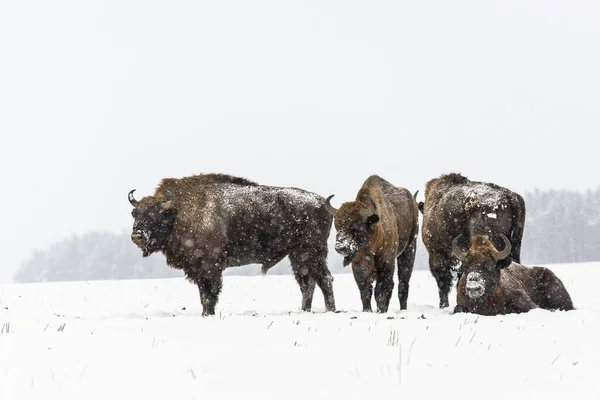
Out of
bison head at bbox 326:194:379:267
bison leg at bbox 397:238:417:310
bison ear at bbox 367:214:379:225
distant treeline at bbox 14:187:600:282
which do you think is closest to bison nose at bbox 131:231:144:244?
bison head at bbox 326:194:379:267

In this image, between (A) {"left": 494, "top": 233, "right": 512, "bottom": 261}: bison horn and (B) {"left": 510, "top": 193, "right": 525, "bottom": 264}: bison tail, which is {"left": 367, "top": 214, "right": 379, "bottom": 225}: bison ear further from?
(B) {"left": 510, "top": 193, "right": 525, "bottom": 264}: bison tail

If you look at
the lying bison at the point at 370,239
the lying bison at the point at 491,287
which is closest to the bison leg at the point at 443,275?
the lying bison at the point at 370,239

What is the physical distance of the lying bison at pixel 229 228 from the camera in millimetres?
11875

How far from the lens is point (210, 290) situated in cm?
1170

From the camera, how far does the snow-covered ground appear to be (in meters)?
4.59

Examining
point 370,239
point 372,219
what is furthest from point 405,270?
point 372,219

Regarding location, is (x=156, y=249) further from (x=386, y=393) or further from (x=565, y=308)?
(x=386, y=393)

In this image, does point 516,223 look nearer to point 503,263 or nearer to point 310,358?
point 503,263

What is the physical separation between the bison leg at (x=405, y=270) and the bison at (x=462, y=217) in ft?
1.33

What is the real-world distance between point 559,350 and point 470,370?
1.34 metres

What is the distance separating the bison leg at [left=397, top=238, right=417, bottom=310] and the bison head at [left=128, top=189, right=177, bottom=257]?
4384mm

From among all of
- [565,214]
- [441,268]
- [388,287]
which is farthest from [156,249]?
[565,214]

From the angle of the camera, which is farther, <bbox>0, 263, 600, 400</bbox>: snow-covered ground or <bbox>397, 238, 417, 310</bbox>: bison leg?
<bbox>397, 238, 417, 310</bbox>: bison leg

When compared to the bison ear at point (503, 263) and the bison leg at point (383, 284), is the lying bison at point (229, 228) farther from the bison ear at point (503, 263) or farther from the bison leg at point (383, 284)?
the bison ear at point (503, 263)
